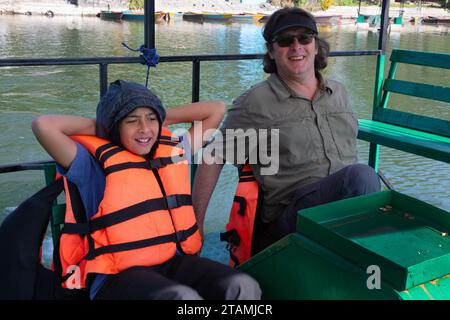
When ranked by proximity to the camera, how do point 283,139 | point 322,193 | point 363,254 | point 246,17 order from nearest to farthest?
point 363,254, point 322,193, point 283,139, point 246,17

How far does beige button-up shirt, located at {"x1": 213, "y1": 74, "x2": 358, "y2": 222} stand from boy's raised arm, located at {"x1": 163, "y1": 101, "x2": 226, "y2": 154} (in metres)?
0.10

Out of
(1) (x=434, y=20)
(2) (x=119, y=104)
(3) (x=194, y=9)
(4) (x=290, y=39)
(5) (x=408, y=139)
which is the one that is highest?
(3) (x=194, y=9)

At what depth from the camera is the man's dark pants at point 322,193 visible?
6.69ft

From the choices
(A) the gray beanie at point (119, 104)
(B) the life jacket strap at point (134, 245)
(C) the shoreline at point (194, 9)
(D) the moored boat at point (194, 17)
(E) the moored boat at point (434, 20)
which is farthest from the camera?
(E) the moored boat at point (434, 20)

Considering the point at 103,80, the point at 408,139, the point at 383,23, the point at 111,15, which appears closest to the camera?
the point at 103,80

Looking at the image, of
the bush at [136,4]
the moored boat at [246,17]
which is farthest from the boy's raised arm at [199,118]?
the moored boat at [246,17]

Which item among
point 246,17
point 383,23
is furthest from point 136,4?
point 383,23

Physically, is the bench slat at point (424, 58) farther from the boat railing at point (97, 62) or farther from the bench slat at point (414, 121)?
the boat railing at point (97, 62)

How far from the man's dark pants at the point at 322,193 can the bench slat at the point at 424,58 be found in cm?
165

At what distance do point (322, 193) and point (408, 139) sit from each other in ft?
4.46

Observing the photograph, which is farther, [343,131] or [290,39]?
[343,131]

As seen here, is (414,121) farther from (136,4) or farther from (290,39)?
(136,4)

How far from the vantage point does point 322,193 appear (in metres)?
2.16

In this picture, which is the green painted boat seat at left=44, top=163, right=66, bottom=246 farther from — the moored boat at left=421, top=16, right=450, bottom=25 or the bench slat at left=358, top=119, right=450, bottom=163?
the moored boat at left=421, top=16, right=450, bottom=25
